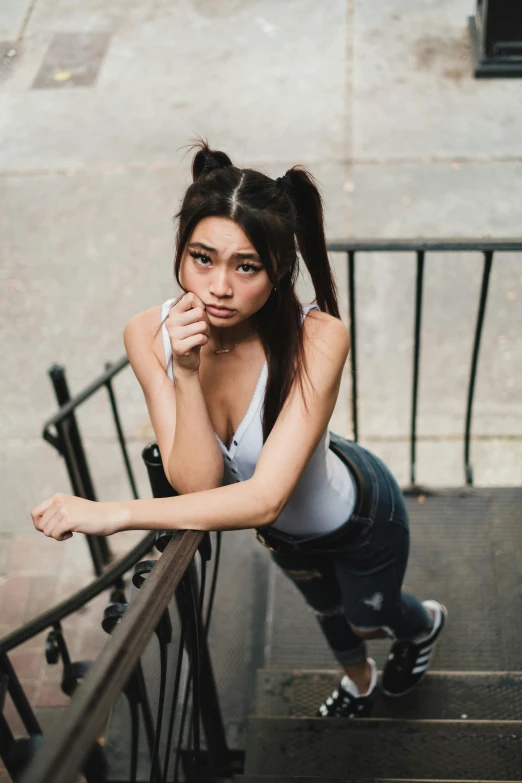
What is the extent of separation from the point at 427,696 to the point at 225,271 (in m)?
1.96

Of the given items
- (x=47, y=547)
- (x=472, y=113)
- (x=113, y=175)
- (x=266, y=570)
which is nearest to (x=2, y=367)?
(x=47, y=547)

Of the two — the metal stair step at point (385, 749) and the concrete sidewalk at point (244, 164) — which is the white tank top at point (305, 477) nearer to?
the metal stair step at point (385, 749)

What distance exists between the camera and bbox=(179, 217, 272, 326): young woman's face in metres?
1.94

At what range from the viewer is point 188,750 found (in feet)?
9.61

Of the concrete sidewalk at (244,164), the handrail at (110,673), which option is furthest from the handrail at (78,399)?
the handrail at (110,673)

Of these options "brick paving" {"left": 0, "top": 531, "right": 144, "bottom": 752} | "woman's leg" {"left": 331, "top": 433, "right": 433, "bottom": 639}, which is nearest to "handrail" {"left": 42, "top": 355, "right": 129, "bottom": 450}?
"brick paving" {"left": 0, "top": 531, "right": 144, "bottom": 752}

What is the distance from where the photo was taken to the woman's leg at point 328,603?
2.65m

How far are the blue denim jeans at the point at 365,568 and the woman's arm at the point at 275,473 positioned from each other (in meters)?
0.46

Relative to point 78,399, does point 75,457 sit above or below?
below

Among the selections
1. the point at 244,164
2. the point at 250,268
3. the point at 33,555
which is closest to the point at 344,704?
the point at 250,268

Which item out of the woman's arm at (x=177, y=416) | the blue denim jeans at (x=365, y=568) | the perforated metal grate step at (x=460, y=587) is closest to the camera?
the woman's arm at (x=177, y=416)

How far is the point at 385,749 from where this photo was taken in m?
2.77

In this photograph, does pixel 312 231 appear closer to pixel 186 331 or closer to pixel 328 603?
pixel 186 331

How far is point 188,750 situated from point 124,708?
529 mm
